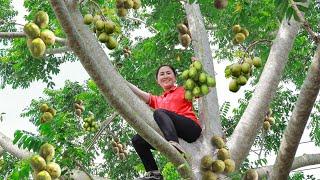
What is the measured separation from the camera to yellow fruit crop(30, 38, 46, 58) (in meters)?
2.87

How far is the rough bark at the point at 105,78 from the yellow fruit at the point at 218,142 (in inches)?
23.6

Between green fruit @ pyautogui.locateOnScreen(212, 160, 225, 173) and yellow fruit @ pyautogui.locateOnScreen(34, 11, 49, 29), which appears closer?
yellow fruit @ pyautogui.locateOnScreen(34, 11, 49, 29)

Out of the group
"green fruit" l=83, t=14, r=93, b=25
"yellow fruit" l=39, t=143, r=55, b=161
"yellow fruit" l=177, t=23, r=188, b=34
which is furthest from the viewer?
"yellow fruit" l=177, t=23, r=188, b=34

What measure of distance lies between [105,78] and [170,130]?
112 centimetres

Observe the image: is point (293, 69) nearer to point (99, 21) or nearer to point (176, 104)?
point (176, 104)

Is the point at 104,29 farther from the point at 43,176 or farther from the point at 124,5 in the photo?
the point at 43,176

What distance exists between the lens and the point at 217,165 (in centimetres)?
396

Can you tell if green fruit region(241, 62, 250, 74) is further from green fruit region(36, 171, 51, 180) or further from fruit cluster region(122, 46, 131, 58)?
fruit cluster region(122, 46, 131, 58)

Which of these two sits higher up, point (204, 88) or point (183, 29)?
point (183, 29)

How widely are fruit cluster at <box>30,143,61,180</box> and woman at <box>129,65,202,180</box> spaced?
1.00 meters

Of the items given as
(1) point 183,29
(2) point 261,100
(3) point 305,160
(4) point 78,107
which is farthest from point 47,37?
(4) point 78,107

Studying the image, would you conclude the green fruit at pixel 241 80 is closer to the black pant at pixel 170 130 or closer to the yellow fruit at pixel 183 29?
the black pant at pixel 170 130

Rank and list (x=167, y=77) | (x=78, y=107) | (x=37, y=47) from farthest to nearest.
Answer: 1. (x=78, y=107)
2. (x=167, y=77)
3. (x=37, y=47)

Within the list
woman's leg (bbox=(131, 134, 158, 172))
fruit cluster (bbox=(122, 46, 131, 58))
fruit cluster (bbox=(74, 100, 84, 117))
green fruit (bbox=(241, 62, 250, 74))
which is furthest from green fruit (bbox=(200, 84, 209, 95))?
fruit cluster (bbox=(74, 100, 84, 117))
